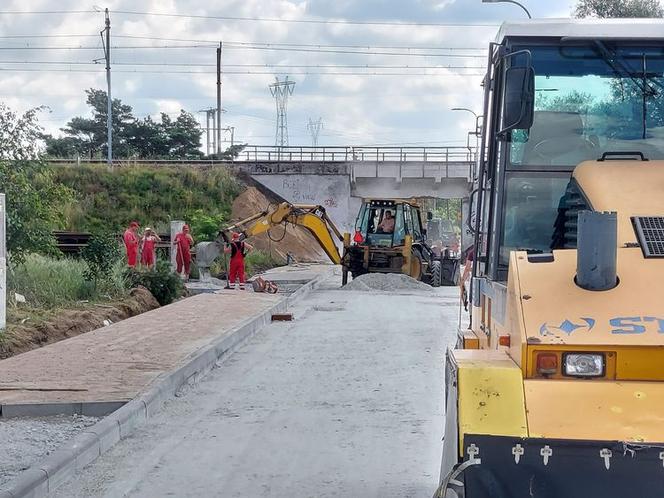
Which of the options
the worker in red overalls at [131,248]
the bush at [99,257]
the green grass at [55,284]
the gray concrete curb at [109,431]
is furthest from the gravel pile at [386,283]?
the gray concrete curb at [109,431]

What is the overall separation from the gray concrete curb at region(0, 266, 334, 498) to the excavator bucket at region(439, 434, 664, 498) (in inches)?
135

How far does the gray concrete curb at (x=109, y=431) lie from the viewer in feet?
20.8

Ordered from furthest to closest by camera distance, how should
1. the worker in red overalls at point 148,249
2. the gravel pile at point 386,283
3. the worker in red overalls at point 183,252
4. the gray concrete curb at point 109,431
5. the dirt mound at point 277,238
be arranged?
the dirt mound at point 277,238
the worker in red overalls at point 183,252
the gravel pile at point 386,283
the worker in red overalls at point 148,249
the gray concrete curb at point 109,431

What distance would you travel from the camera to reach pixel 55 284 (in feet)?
55.5

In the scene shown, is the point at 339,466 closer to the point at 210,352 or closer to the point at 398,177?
the point at 210,352

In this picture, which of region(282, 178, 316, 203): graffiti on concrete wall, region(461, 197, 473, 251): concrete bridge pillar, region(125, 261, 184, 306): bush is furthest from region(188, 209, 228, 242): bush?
region(125, 261, 184, 306): bush

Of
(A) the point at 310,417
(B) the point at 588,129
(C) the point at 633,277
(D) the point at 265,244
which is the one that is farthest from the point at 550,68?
(D) the point at 265,244

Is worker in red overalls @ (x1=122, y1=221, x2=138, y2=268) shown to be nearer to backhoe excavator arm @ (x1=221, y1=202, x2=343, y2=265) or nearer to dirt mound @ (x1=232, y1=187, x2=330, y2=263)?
backhoe excavator arm @ (x1=221, y1=202, x2=343, y2=265)

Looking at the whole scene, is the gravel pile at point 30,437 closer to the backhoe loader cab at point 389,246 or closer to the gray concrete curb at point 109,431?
the gray concrete curb at point 109,431

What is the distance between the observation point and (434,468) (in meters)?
7.23

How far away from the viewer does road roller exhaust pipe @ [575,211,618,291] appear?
4062 millimetres

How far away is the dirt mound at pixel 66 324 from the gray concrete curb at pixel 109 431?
258cm

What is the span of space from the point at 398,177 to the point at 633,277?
45.0 metres

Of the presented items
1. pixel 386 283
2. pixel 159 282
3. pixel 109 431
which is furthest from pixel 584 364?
pixel 386 283
